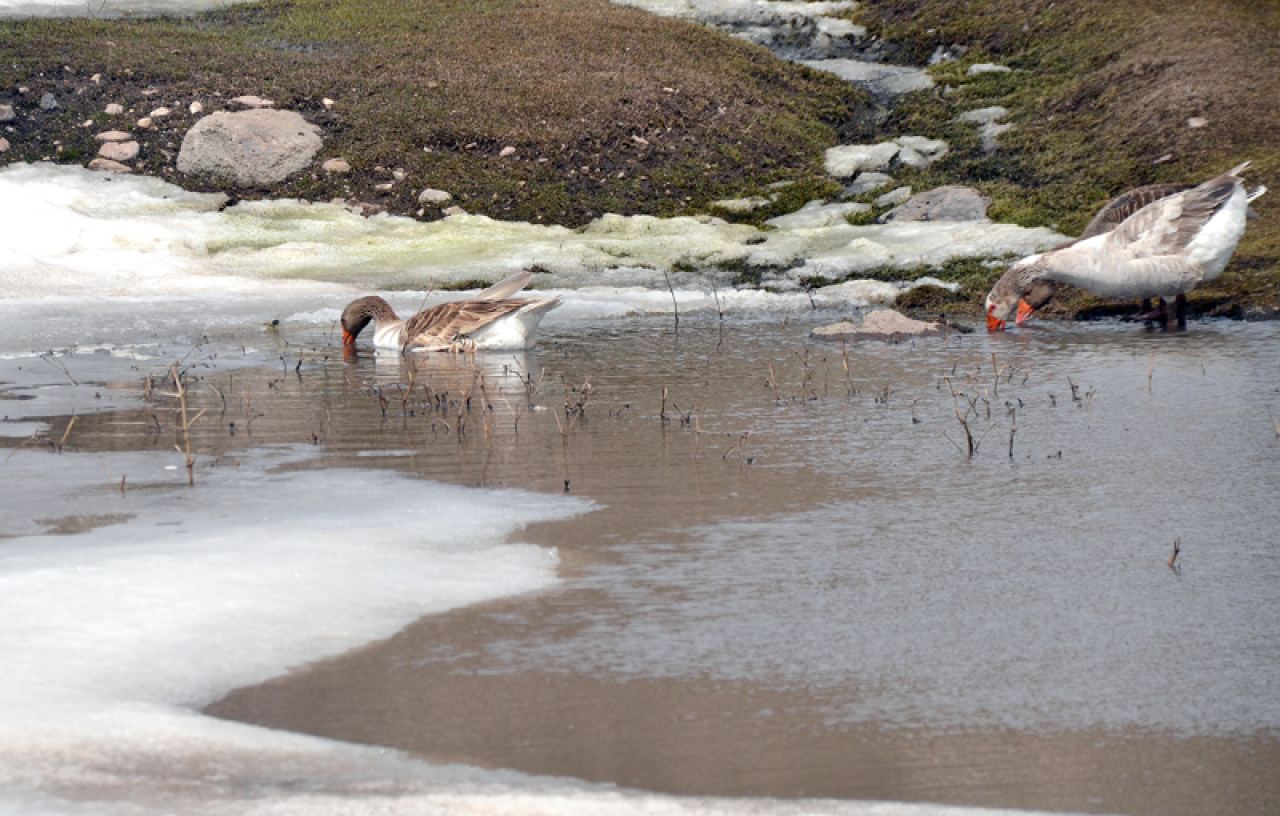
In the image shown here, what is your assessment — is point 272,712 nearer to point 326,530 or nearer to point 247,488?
point 326,530

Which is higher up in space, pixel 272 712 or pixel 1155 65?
pixel 1155 65

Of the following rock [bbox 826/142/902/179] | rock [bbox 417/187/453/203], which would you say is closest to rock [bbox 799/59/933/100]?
rock [bbox 826/142/902/179]

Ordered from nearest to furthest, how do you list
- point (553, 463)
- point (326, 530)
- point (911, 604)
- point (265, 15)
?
point (911, 604), point (326, 530), point (553, 463), point (265, 15)

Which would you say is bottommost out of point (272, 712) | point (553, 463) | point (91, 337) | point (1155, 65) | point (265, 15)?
point (272, 712)

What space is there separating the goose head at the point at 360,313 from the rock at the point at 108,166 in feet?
30.3

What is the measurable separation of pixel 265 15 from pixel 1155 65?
67.5 ft

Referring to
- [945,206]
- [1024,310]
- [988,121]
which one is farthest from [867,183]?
[1024,310]

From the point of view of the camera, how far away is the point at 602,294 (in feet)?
47.7

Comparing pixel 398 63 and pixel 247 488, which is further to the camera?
pixel 398 63

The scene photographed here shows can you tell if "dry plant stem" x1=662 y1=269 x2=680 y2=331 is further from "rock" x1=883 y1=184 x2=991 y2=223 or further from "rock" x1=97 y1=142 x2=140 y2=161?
"rock" x1=97 y1=142 x2=140 y2=161

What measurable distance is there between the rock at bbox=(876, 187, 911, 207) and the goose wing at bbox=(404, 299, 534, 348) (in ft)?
27.4

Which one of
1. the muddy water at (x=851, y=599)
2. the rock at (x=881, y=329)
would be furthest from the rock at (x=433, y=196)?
the muddy water at (x=851, y=599)

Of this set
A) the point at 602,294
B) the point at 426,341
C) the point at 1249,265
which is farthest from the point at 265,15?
the point at 1249,265

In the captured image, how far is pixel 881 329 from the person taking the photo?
37.2ft
